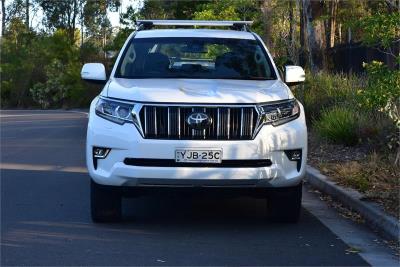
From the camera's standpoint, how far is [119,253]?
6547 mm

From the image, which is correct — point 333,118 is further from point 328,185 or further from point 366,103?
point 366,103

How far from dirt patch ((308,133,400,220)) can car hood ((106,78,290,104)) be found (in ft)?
5.89

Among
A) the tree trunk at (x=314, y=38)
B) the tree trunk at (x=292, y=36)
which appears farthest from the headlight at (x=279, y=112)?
the tree trunk at (x=292, y=36)

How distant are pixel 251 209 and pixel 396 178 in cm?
191

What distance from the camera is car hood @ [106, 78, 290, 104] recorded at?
7.10m

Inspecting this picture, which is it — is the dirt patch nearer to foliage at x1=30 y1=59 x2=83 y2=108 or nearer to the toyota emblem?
the toyota emblem

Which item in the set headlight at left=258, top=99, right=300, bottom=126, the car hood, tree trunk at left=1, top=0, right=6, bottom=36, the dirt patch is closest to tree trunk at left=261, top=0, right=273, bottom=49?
the dirt patch

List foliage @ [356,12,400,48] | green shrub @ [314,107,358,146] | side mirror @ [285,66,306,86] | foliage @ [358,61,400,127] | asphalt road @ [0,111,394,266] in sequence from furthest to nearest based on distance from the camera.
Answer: green shrub @ [314,107,358,146] < side mirror @ [285,66,306,86] < foliage @ [358,61,400,127] < foliage @ [356,12,400,48] < asphalt road @ [0,111,394,266]

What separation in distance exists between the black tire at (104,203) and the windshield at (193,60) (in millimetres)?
1350

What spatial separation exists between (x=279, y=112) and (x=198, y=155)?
3.02ft

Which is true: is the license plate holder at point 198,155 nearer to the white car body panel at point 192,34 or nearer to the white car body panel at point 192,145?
the white car body panel at point 192,145

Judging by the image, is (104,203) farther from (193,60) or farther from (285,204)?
(193,60)

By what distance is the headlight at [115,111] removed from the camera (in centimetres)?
707

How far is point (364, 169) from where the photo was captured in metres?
10.1
